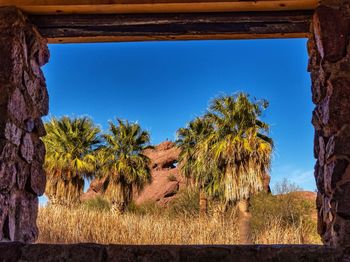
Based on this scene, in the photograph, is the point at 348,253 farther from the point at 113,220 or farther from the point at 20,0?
the point at 113,220

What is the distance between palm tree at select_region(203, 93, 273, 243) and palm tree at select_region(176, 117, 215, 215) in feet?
6.21

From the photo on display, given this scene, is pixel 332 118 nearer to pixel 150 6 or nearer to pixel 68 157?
pixel 150 6

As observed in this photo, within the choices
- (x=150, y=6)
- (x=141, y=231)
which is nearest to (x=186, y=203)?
(x=141, y=231)

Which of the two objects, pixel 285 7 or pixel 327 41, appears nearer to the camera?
pixel 327 41

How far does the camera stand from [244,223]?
51.5ft

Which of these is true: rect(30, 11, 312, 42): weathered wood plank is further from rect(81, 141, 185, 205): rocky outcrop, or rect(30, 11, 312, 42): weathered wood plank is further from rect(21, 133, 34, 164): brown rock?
rect(81, 141, 185, 205): rocky outcrop

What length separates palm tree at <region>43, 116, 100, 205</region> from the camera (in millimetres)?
19500

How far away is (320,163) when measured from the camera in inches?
126

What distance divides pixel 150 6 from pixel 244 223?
1336 cm

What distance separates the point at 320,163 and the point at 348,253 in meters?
0.76

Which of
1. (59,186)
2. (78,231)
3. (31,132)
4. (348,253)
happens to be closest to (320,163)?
(348,253)

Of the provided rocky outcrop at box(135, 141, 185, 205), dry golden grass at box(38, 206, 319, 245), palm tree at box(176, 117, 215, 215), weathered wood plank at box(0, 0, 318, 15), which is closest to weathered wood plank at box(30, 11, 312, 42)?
weathered wood plank at box(0, 0, 318, 15)

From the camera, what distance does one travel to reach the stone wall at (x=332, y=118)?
9.07 ft

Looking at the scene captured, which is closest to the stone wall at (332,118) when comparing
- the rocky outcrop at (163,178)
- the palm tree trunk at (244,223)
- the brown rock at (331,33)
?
the brown rock at (331,33)
